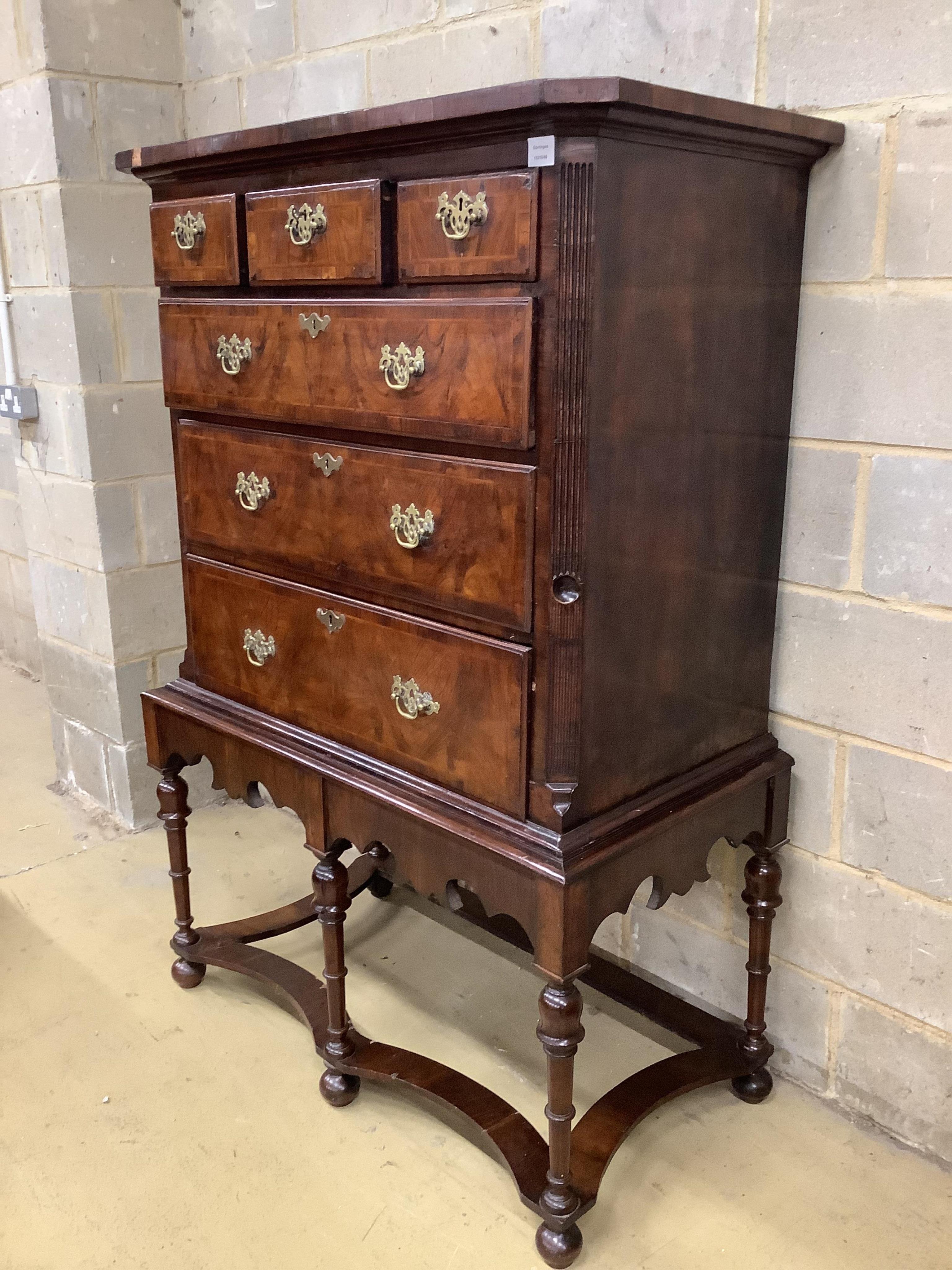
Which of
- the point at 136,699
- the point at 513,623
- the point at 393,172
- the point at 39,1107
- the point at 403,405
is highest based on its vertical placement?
the point at 393,172

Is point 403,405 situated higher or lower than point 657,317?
lower

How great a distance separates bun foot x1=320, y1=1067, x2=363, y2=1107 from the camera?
5.78 ft

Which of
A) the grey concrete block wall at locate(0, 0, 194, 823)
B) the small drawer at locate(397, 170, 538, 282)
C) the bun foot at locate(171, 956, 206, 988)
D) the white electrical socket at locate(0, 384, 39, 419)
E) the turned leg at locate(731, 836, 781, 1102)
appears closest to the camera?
the small drawer at locate(397, 170, 538, 282)

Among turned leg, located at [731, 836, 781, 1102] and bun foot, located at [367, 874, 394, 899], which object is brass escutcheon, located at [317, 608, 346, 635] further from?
bun foot, located at [367, 874, 394, 899]

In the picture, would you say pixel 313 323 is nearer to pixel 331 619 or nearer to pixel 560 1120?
pixel 331 619

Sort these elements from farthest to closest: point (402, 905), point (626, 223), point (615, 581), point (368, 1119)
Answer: point (402, 905) < point (368, 1119) < point (615, 581) < point (626, 223)

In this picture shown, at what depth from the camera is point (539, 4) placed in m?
1.80

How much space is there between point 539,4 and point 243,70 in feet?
2.86

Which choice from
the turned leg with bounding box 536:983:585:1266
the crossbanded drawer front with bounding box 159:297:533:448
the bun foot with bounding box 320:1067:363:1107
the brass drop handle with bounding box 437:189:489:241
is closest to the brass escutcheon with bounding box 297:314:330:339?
the crossbanded drawer front with bounding box 159:297:533:448

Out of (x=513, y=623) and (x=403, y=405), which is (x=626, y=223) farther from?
(x=513, y=623)

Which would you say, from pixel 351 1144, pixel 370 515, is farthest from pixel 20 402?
pixel 351 1144

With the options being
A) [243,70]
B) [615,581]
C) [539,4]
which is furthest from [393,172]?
[243,70]

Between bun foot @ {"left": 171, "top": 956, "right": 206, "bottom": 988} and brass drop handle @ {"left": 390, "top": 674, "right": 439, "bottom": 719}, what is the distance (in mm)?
878

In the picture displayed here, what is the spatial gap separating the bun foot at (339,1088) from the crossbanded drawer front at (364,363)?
3.44 feet
